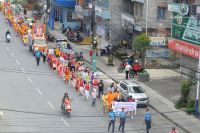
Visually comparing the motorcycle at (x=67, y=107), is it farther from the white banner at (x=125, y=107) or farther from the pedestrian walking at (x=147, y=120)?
the pedestrian walking at (x=147, y=120)

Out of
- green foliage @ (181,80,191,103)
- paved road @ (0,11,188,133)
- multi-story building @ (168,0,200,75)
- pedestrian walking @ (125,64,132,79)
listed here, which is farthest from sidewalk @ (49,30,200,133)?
multi-story building @ (168,0,200,75)

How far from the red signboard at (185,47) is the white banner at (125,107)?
9.06 metres

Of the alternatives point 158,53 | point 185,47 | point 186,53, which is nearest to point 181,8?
point 185,47

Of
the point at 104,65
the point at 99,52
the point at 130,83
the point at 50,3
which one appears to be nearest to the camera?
the point at 130,83

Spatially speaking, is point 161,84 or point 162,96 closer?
point 162,96

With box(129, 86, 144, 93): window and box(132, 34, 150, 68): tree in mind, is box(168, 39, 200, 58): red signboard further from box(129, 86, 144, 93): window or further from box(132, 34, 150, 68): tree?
box(129, 86, 144, 93): window

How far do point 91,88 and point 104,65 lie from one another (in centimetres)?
1215

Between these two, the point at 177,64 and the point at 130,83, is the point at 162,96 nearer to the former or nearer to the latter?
the point at 130,83

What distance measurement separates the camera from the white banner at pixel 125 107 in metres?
36.0

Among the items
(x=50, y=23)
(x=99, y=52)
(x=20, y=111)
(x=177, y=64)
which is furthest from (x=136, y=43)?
(x=50, y=23)

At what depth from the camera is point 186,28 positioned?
46.6 meters

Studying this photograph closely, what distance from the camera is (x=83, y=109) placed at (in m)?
39.1

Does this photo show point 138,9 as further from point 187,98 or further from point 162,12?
point 187,98

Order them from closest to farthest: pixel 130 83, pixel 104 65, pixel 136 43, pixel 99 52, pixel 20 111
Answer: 1. pixel 20 111
2. pixel 130 83
3. pixel 136 43
4. pixel 104 65
5. pixel 99 52
